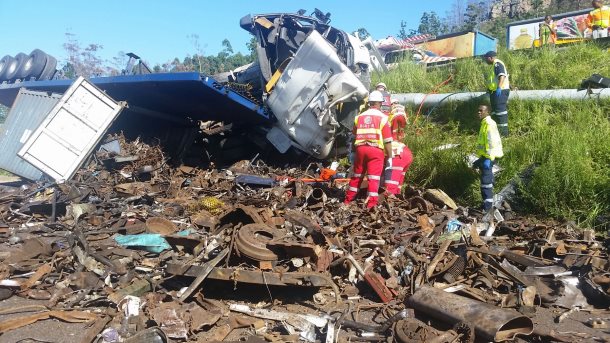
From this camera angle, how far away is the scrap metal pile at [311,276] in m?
3.59

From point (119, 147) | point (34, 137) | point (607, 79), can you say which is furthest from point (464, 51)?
point (34, 137)

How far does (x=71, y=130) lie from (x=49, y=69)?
3430mm

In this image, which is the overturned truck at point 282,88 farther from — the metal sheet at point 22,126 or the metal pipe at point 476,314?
the metal pipe at point 476,314

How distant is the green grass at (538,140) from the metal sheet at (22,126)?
20.1 ft

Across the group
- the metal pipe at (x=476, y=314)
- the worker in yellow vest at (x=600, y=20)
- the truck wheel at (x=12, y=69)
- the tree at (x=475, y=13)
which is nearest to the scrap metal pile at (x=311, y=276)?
the metal pipe at (x=476, y=314)

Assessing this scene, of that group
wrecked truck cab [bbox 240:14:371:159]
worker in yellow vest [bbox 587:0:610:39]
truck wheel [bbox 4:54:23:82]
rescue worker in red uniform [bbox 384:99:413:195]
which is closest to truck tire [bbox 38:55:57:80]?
truck wheel [bbox 4:54:23:82]

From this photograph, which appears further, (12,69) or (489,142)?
(12,69)

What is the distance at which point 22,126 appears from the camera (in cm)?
910

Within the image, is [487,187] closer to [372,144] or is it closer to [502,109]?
[372,144]

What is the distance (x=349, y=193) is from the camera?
660 centimetres

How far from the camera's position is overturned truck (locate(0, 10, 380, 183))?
729 centimetres

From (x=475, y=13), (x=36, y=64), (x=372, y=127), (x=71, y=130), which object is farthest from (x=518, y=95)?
(x=475, y=13)

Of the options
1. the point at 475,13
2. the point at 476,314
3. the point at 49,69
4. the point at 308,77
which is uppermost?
the point at 475,13

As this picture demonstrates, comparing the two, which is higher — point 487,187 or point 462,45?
point 462,45
